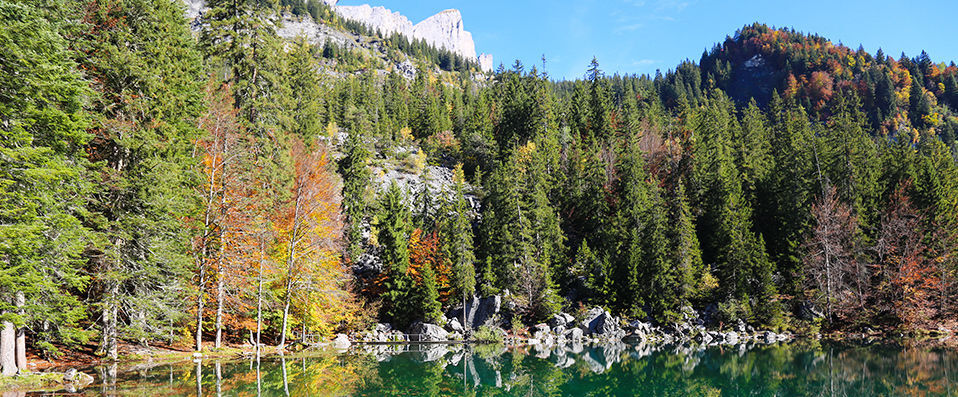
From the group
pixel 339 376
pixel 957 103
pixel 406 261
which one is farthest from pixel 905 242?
pixel 957 103

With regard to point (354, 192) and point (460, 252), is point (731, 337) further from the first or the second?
point (354, 192)

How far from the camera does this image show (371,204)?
54688mm

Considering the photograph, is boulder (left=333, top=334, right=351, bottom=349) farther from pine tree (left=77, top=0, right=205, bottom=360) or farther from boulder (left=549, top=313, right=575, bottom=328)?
boulder (left=549, top=313, right=575, bottom=328)

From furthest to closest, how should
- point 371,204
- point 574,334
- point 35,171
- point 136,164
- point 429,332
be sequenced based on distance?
point 371,204 < point 574,334 < point 429,332 < point 136,164 < point 35,171

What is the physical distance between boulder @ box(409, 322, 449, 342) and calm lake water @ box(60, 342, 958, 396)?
12584 millimetres

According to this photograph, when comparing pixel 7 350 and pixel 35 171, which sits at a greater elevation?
pixel 35 171

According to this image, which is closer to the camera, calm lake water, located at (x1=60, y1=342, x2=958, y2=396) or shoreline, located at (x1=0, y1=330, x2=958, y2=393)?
shoreline, located at (x1=0, y1=330, x2=958, y2=393)

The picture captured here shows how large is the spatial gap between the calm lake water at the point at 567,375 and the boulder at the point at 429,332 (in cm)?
1258

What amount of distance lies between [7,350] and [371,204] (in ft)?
134

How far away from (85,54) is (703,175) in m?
55.6

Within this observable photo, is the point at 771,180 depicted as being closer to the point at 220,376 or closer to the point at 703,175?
the point at 703,175

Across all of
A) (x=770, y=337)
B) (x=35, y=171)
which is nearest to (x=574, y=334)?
(x=770, y=337)

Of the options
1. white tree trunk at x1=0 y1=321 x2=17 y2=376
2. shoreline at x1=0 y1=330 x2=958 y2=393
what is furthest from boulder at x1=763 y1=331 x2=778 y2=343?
white tree trunk at x1=0 y1=321 x2=17 y2=376

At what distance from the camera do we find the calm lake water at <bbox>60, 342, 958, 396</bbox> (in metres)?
15.8
